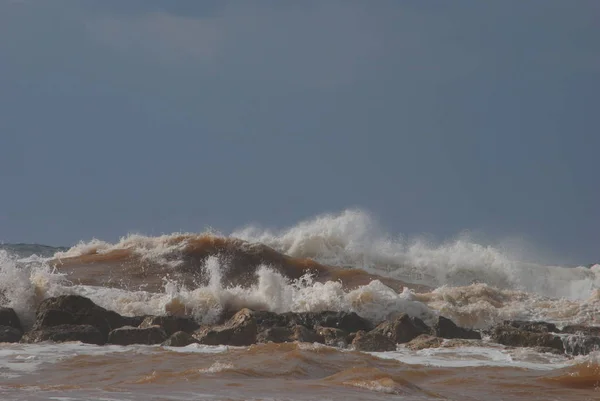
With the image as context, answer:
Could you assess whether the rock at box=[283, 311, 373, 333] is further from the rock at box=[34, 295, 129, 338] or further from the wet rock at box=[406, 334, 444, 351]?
the rock at box=[34, 295, 129, 338]

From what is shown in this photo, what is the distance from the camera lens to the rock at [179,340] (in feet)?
38.2

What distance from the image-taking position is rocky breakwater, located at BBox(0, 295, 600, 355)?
11828 mm

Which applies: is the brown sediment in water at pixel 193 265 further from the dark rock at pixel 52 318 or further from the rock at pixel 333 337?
the rock at pixel 333 337

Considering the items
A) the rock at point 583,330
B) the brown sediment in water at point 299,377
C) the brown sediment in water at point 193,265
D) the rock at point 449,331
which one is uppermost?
the brown sediment in water at point 193,265

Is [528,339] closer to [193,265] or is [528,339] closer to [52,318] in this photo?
[52,318]

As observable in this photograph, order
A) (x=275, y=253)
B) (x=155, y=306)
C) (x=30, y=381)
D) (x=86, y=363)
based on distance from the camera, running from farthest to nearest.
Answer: (x=275, y=253), (x=155, y=306), (x=86, y=363), (x=30, y=381)

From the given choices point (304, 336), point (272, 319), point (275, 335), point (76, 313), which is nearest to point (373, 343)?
point (304, 336)

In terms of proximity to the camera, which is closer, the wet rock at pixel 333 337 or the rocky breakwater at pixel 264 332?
the rocky breakwater at pixel 264 332

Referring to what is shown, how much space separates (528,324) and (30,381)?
9292 millimetres

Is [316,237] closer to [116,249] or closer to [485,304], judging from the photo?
[116,249]

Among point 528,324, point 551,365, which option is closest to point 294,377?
point 551,365

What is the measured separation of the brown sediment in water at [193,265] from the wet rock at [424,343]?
9.01m

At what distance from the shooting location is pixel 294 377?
8617 millimetres

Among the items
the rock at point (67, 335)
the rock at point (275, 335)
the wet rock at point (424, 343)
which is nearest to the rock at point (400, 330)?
the wet rock at point (424, 343)
